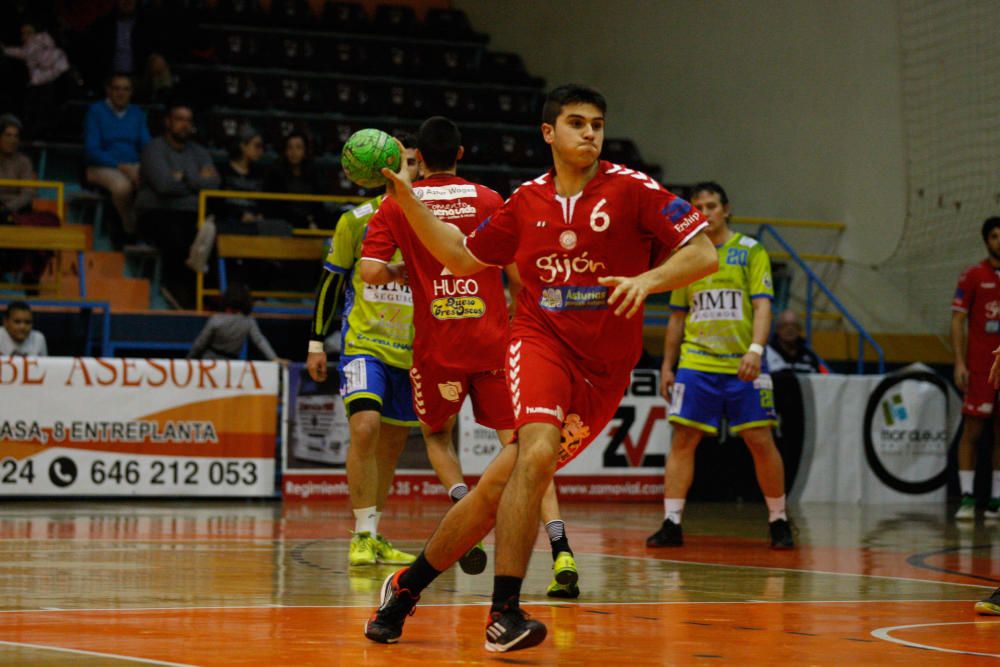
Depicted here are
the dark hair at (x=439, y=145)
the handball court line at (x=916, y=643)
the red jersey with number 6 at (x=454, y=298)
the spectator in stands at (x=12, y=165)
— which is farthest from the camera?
the spectator in stands at (x=12, y=165)

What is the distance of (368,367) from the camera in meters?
7.87

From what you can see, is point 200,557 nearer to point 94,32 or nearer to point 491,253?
point 491,253

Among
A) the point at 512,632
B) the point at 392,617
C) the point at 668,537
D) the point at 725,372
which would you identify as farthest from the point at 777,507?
the point at 512,632

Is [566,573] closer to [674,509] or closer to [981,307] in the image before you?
[674,509]

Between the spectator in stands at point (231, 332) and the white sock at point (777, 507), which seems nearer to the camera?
the white sock at point (777, 507)

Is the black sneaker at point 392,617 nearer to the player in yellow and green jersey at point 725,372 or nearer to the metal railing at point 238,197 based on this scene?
the player in yellow and green jersey at point 725,372

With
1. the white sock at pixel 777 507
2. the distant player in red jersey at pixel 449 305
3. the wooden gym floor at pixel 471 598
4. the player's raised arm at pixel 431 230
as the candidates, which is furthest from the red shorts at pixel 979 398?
the player's raised arm at pixel 431 230

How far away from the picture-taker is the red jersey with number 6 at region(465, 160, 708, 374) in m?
5.18

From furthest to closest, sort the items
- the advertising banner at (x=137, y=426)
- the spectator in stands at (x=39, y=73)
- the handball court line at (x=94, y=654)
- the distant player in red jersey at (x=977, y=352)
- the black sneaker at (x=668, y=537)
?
the spectator in stands at (x=39, y=73) < the distant player in red jersey at (x=977, y=352) < the advertising banner at (x=137, y=426) < the black sneaker at (x=668, y=537) < the handball court line at (x=94, y=654)

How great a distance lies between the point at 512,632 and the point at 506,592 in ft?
0.58

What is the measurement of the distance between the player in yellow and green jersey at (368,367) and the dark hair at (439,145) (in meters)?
0.49

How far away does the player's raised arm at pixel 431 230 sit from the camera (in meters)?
5.11

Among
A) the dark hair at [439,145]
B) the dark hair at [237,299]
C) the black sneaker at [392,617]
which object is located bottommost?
the black sneaker at [392,617]

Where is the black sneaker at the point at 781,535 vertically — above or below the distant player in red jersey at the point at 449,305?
below
